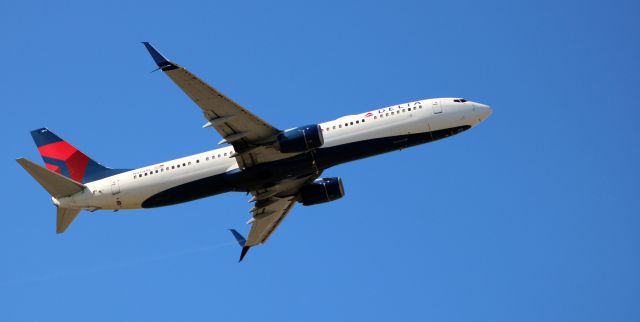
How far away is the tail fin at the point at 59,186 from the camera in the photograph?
67438mm

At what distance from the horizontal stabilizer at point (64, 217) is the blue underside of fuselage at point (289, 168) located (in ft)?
18.5

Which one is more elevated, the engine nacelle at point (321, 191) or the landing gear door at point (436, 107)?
the landing gear door at point (436, 107)

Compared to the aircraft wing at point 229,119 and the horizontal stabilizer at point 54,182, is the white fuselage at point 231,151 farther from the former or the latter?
the aircraft wing at point 229,119

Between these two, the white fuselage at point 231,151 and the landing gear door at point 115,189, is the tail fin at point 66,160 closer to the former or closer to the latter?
the white fuselage at point 231,151

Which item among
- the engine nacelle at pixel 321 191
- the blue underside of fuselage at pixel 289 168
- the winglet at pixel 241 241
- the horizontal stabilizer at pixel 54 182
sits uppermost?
the horizontal stabilizer at pixel 54 182

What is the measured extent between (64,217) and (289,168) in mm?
16020

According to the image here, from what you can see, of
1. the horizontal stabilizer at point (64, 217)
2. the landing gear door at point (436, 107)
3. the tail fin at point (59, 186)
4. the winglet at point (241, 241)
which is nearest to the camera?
the tail fin at point (59, 186)

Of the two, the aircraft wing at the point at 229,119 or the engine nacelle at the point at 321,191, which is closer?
the aircraft wing at the point at 229,119

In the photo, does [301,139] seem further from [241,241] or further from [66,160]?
[66,160]

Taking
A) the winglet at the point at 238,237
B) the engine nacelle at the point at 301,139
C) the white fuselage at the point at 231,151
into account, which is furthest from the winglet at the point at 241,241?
the engine nacelle at the point at 301,139

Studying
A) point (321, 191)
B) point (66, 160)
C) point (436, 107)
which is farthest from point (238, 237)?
point (436, 107)

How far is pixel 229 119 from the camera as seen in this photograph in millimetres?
64312

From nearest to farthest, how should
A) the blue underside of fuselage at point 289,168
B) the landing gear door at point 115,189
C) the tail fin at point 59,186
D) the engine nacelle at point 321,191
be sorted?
1. the blue underside of fuselage at point 289,168
2. the tail fin at point 59,186
3. the landing gear door at point 115,189
4. the engine nacelle at point 321,191

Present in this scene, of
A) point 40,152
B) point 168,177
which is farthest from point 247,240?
point 40,152
